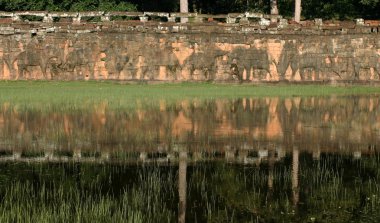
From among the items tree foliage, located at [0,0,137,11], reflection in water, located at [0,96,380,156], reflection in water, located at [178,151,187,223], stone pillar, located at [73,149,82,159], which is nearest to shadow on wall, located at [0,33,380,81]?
tree foliage, located at [0,0,137,11]

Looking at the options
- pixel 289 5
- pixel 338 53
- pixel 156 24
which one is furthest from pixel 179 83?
pixel 289 5

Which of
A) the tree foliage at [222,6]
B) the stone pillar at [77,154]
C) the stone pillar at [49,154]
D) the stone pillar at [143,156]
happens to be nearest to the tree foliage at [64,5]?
the tree foliage at [222,6]

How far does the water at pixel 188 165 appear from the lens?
384 inches

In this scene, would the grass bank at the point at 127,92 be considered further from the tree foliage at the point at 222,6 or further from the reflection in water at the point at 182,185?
the tree foliage at the point at 222,6

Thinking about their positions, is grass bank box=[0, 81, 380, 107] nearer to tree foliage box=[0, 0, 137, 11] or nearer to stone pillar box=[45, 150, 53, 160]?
stone pillar box=[45, 150, 53, 160]

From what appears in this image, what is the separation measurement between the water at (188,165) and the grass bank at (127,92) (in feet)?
14.6

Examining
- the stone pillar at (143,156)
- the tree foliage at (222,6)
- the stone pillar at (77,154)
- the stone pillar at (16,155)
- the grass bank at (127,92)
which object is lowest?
the grass bank at (127,92)

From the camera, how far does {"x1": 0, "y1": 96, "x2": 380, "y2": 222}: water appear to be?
977cm

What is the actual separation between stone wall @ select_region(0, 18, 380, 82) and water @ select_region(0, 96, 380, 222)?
17176mm

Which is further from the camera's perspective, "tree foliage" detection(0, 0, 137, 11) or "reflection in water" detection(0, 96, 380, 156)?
"tree foliage" detection(0, 0, 137, 11)

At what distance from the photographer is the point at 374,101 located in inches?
1184

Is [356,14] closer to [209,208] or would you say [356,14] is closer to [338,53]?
[338,53]

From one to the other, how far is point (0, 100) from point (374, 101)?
14872 mm

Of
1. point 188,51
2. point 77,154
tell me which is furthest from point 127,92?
point 77,154
